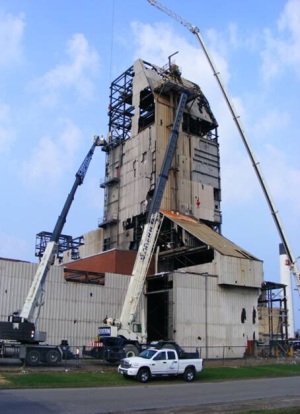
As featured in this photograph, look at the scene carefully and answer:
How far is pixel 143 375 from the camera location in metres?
26.6

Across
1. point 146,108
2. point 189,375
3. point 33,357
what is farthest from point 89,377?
point 146,108

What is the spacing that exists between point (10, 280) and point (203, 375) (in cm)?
1908

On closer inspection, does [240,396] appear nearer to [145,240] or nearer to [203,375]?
[203,375]

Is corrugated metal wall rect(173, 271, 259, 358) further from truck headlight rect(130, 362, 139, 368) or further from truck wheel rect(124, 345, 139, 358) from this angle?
truck headlight rect(130, 362, 139, 368)

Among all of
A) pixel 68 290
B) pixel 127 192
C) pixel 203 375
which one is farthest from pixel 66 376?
pixel 127 192

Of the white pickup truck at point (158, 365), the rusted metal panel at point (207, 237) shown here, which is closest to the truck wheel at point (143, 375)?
the white pickup truck at point (158, 365)

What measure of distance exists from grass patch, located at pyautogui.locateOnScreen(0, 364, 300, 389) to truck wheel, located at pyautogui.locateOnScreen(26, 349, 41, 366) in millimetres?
2910

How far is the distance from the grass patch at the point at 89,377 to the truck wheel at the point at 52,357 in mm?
2717

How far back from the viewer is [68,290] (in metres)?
45.2

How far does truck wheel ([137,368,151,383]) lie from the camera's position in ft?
87.1

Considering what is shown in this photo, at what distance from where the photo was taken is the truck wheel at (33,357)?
105 feet

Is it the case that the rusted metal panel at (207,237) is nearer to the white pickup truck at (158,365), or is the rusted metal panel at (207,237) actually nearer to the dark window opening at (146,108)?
the dark window opening at (146,108)

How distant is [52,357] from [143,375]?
8.85 m

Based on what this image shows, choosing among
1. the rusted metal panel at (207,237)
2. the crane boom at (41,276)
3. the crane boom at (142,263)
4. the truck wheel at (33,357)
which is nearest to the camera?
the truck wheel at (33,357)
